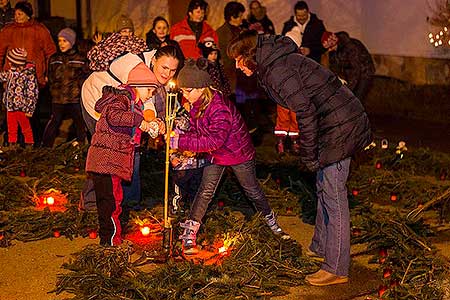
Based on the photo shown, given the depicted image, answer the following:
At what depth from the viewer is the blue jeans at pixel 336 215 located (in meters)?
7.70

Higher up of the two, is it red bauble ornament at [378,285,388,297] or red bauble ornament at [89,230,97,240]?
red bauble ornament at [378,285,388,297]

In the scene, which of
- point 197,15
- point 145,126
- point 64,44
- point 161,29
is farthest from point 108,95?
point 197,15

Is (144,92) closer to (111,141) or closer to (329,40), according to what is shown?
(111,141)

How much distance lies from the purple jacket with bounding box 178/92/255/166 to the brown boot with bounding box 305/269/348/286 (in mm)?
1163

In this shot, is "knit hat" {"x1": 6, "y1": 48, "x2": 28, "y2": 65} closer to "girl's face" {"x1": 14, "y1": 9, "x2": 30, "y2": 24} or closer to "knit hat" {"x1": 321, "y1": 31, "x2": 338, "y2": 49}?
"girl's face" {"x1": 14, "y1": 9, "x2": 30, "y2": 24}

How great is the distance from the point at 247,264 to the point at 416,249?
4.58 ft

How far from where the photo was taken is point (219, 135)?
321 inches

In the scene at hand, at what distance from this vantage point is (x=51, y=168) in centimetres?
1164

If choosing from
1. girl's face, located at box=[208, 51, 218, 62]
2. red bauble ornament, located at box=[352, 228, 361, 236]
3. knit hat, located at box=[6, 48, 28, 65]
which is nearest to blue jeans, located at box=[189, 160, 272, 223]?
red bauble ornament, located at box=[352, 228, 361, 236]

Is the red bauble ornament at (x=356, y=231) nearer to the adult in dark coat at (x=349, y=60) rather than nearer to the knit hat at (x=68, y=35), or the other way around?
the adult in dark coat at (x=349, y=60)

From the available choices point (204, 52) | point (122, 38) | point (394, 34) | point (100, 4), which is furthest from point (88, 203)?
point (100, 4)

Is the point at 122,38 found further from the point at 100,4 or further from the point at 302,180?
the point at 100,4

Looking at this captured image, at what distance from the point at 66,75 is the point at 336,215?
5.91 meters

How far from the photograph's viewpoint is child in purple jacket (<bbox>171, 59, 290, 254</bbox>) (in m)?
8.11
